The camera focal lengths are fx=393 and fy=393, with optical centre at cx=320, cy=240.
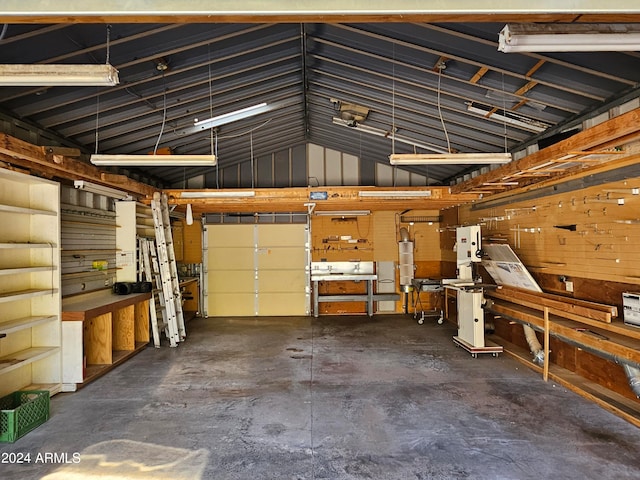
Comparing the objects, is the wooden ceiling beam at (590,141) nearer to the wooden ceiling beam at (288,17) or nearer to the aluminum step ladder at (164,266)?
the wooden ceiling beam at (288,17)

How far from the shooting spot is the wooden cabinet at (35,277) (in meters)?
4.27

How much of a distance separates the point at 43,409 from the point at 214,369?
206 cm

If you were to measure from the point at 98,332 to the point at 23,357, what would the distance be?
1412 millimetres

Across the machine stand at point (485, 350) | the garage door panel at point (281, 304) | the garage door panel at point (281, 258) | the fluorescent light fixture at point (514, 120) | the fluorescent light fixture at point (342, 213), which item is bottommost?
the machine stand at point (485, 350)

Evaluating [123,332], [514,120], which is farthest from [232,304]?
[514,120]

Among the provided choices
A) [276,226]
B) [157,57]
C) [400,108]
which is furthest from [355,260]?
[157,57]

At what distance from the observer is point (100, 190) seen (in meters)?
5.70

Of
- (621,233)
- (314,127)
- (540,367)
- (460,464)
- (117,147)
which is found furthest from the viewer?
(314,127)

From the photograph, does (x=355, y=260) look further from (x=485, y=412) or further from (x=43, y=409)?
(x=43, y=409)

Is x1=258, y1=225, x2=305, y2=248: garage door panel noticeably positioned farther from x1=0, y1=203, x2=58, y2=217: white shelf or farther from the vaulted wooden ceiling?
x1=0, y1=203, x2=58, y2=217: white shelf

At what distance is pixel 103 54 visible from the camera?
3682 mm

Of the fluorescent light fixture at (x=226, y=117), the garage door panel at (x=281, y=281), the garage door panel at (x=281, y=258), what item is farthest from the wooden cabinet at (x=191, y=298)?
the fluorescent light fixture at (x=226, y=117)

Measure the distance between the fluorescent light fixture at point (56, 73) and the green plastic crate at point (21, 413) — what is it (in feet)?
8.94

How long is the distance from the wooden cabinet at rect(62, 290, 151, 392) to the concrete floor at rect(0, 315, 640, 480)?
0.82 feet
